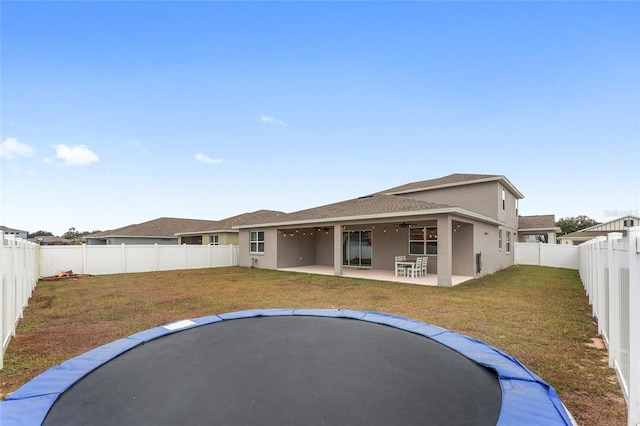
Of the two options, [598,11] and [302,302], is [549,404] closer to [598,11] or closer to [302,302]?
[302,302]

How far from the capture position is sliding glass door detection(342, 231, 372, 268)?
1265 centimetres

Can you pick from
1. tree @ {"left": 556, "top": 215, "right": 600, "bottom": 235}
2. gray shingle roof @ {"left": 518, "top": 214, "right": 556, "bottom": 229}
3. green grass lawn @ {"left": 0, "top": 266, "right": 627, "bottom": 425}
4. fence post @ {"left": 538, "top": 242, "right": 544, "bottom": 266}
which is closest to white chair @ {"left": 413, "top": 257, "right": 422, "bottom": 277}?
green grass lawn @ {"left": 0, "top": 266, "right": 627, "bottom": 425}

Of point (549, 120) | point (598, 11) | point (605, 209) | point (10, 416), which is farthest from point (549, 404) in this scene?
point (605, 209)

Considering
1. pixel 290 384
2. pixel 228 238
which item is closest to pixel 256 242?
pixel 228 238

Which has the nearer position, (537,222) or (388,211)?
(388,211)

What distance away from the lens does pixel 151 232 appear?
72.6 feet

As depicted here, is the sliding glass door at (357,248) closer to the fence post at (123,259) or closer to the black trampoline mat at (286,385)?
the black trampoline mat at (286,385)

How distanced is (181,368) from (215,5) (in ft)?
30.6

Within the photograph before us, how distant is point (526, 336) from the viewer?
13.3ft

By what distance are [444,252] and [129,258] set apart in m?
13.0

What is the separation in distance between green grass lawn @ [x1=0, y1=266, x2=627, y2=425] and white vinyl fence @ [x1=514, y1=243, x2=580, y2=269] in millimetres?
5124

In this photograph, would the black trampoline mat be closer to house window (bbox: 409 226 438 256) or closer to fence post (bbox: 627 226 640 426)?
fence post (bbox: 627 226 640 426)

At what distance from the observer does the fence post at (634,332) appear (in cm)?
175

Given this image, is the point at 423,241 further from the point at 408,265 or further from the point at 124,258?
the point at 124,258
